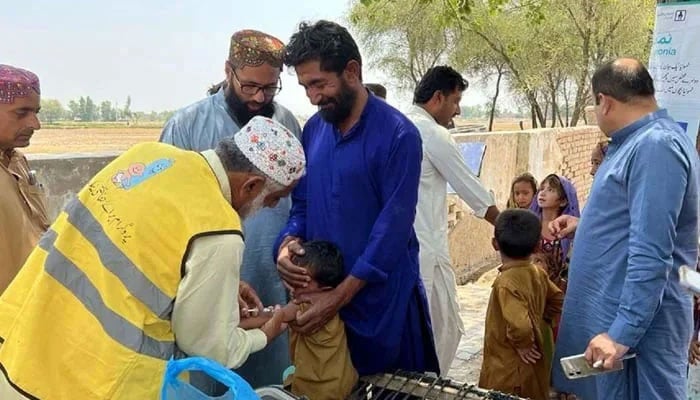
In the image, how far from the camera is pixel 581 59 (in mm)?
21531

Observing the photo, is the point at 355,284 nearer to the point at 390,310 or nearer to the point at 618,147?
the point at 390,310

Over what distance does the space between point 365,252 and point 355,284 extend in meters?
0.12

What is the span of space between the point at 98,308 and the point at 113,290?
0.06 metres

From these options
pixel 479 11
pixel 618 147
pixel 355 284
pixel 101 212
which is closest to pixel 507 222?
pixel 618 147

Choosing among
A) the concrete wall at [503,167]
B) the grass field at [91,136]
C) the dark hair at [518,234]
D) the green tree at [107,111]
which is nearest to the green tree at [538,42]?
the grass field at [91,136]

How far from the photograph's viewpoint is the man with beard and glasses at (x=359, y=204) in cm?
240

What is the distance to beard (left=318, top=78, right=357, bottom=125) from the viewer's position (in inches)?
97.6

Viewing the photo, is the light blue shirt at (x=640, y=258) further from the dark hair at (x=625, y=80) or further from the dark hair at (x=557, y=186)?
the dark hair at (x=557, y=186)

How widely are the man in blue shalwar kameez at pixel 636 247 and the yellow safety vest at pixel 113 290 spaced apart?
1285mm

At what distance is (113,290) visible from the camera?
5.55 ft

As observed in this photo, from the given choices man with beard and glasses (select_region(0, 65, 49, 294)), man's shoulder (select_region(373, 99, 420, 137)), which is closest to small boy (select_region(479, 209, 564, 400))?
man's shoulder (select_region(373, 99, 420, 137))

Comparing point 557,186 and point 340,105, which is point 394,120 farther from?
point 557,186

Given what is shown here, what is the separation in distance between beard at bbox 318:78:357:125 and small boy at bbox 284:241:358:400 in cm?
49

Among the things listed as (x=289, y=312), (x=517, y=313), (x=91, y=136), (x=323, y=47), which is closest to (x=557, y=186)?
(x=517, y=313)
